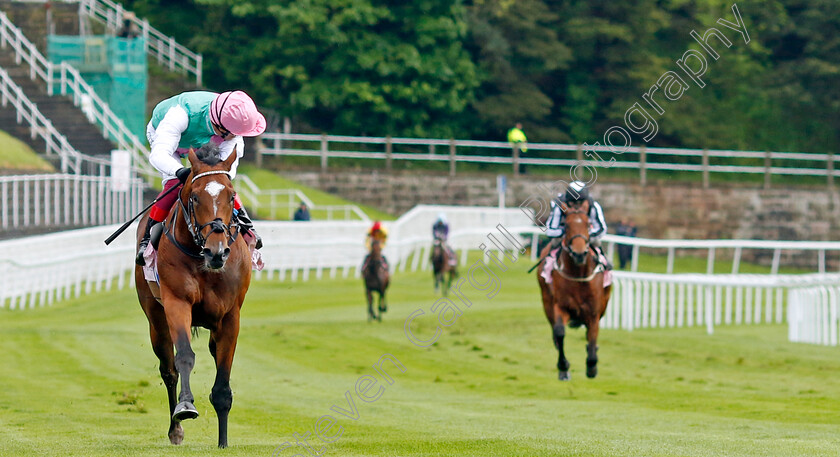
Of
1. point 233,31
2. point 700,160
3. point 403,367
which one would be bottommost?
point 403,367

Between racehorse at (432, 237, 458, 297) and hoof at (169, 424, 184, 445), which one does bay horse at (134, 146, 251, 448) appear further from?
racehorse at (432, 237, 458, 297)

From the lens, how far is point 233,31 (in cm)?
4397

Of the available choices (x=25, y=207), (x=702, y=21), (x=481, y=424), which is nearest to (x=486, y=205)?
(x=702, y=21)

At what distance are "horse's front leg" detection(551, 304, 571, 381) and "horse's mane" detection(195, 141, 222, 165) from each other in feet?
19.6

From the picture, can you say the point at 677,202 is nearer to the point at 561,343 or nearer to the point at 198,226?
the point at 561,343

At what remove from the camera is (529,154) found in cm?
4366

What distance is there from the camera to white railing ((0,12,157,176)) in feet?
107

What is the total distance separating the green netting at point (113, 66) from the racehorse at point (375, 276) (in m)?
14.9

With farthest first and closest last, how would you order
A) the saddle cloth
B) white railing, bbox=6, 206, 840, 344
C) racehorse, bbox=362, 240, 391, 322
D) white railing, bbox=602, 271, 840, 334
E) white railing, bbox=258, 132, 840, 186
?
white railing, bbox=258, 132, 840, 186 < racehorse, bbox=362, 240, 391, 322 < white railing, bbox=602, 271, 840, 334 < white railing, bbox=6, 206, 840, 344 < the saddle cloth

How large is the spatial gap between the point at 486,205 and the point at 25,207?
18163mm

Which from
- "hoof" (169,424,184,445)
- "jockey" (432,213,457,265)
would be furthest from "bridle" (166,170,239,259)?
"jockey" (432,213,457,265)

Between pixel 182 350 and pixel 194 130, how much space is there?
1661mm

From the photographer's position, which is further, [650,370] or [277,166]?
[277,166]

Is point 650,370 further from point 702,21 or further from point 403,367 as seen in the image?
point 702,21
